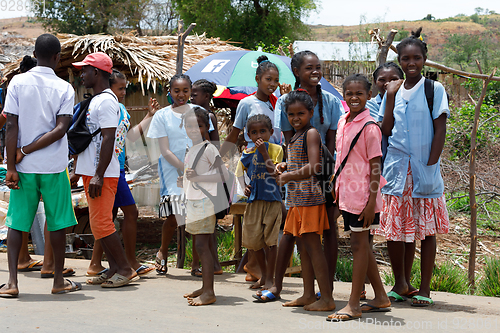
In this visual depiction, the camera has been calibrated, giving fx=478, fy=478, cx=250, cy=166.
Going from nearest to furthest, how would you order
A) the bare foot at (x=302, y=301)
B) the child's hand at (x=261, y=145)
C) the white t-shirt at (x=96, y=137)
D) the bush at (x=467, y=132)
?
the bare foot at (x=302, y=301)
the child's hand at (x=261, y=145)
the white t-shirt at (x=96, y=137)
the bush at (x=467, y=132)

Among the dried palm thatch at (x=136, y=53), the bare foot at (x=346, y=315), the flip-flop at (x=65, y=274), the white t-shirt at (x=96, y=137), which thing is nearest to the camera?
the bare foot at (x=346, y=315)

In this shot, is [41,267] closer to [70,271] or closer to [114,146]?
[70,271]

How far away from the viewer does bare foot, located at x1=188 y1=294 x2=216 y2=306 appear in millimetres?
3429

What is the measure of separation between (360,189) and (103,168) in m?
2.01

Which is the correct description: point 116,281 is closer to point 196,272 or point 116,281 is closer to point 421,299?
point 196,272

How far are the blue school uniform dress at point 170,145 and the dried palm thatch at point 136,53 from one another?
4.41 meters

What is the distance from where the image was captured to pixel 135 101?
12156mm

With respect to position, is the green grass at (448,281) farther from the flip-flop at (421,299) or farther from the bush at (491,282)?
the flip-flop at (421,299)

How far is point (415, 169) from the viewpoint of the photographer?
3434 mm

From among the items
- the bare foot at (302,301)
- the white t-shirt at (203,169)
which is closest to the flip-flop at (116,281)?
the white t-shirt at (203,169)

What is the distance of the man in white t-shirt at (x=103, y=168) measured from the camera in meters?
3.82

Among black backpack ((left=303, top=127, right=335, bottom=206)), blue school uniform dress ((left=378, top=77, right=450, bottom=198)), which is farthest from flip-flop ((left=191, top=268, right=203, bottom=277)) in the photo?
blue school uniform dress ((left=378, top=77, right=450, bottom=198))

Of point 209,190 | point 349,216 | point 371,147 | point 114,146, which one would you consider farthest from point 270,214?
point 114,146

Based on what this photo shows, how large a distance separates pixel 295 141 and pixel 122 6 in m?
26.7
